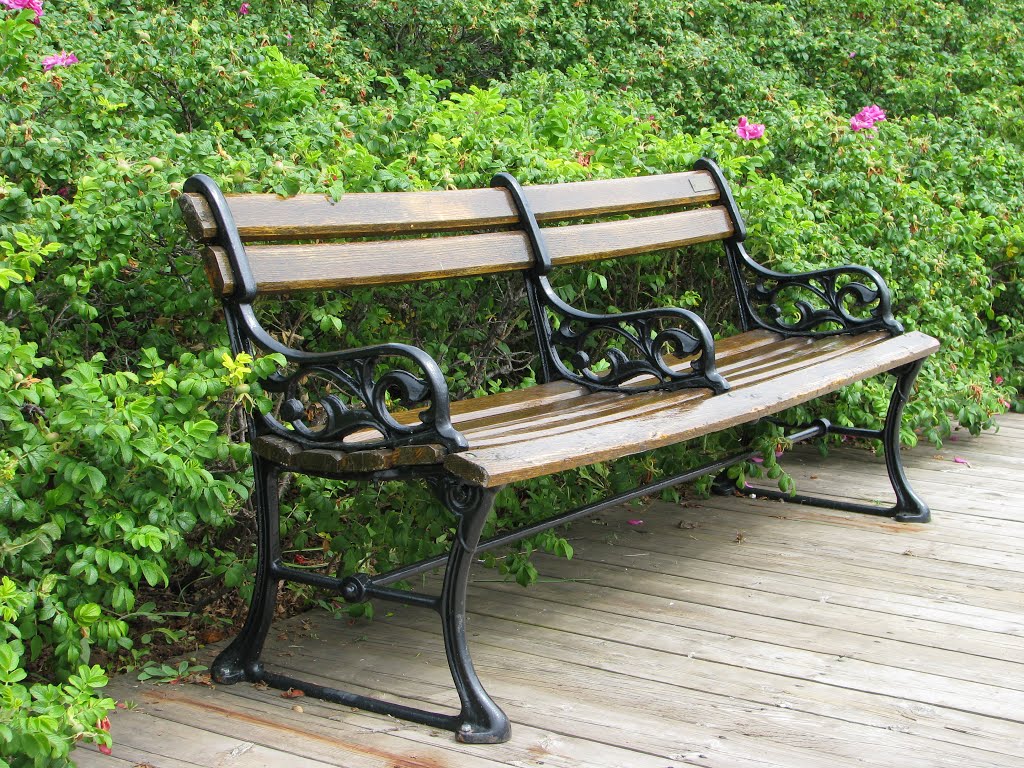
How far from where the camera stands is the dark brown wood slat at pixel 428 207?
9.40 ft

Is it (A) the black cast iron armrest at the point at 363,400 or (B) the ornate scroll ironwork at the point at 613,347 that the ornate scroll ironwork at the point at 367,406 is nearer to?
(A) the black cast iron armrest at the point at 363,400

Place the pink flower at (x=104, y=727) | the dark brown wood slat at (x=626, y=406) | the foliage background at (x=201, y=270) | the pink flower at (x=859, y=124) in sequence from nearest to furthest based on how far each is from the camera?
the pink flower at (x=104, y=727) → the foliage background at (x=201, y=270) → the dark brown wood slat at (x=626, y=406) → the pink flower at (x=859, y=124)

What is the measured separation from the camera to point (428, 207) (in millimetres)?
3332

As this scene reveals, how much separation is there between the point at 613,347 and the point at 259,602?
49.3 inches

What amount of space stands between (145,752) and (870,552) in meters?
2.40

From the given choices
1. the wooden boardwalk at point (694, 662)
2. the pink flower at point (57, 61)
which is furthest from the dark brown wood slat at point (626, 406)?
the pink flower at point (57, 61)

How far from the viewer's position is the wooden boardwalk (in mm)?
2580

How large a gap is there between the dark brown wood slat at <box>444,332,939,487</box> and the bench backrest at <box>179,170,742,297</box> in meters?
0.68

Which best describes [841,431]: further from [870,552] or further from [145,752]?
[145,752]

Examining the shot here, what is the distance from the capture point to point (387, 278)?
3135 mm

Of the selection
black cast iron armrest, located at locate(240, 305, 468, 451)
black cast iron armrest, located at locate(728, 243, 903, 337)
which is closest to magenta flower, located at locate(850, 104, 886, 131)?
black cast iron armrest, located at locate(728, 243, 903, 337)

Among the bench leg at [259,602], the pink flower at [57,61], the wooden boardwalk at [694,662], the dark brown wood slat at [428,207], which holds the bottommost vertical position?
the wooden boardwalk at [694,662]

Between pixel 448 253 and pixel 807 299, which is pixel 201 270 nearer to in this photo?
pixel 448 253

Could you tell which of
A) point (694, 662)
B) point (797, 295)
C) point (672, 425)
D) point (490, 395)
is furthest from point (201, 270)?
point (797, 295)
